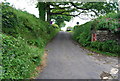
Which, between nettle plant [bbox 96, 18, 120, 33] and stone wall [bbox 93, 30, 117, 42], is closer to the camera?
nettle plant [bbox 96, 18, 120, 33]

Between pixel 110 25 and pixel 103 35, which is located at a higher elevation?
pixel 110 25

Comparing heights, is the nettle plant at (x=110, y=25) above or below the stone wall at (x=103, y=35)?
above

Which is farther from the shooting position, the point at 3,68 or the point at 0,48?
the point at 0,48

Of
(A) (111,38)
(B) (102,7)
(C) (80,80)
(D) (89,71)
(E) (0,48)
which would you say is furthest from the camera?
(B) (102,7)

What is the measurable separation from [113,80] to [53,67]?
278 centimetres

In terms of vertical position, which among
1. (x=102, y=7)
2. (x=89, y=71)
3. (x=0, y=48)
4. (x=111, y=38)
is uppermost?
(x=102, y=7)

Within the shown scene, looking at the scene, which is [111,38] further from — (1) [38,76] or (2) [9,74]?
(2) [9,74]

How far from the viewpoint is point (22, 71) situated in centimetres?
343

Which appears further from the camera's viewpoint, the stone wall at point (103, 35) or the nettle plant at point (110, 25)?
the stone wall at point (103, 35)

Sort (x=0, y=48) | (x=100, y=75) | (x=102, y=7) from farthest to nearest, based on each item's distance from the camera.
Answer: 1. (x=102, y=7)
2. (x=100, y=75)
3. (x=0, y=48)

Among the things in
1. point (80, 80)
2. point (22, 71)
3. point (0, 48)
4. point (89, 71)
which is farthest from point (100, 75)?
point (0, 48)

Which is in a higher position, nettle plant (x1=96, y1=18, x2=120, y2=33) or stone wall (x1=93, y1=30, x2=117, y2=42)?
nettle plant (x1=96, y1=18, x2=120, y2=33)

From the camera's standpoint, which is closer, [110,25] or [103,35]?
[110,25]

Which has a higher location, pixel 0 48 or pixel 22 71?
pixel 0 48
